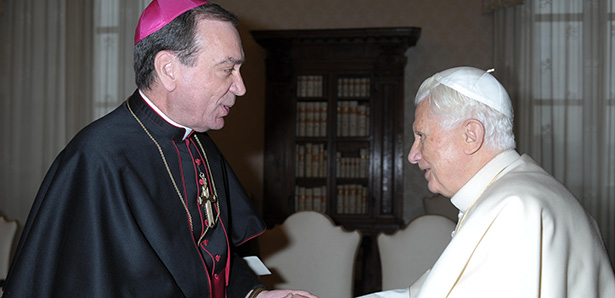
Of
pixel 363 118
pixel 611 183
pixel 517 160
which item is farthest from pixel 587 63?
pixel 517 160

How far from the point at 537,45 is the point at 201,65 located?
4.91 metres

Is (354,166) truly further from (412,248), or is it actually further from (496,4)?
(412,248)

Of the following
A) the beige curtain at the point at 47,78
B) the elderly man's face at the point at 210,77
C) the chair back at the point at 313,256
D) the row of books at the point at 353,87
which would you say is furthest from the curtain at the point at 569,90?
the elderly man's face at the point at 210,77

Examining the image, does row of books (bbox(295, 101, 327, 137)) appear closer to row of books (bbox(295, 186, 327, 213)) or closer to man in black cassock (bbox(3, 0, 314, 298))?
row of books (bbox(295, 186, 327, 213))

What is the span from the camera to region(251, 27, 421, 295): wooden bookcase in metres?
5.81

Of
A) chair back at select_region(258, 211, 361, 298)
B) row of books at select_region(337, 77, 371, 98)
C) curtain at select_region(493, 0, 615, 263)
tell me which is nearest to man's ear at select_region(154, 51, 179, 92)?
chair back at select_region(258, 211, 361, 298)

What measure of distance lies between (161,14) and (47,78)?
4082mm

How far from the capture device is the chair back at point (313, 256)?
3.33 meters

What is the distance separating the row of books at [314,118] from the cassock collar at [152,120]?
4.23 m

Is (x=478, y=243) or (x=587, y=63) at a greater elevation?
(x=587, y=63)

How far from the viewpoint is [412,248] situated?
3.30 meters

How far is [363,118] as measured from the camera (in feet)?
19.4

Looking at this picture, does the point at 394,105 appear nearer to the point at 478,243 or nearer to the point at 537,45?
the point at 537,45

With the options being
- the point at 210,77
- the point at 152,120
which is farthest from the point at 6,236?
the point at 210,77
